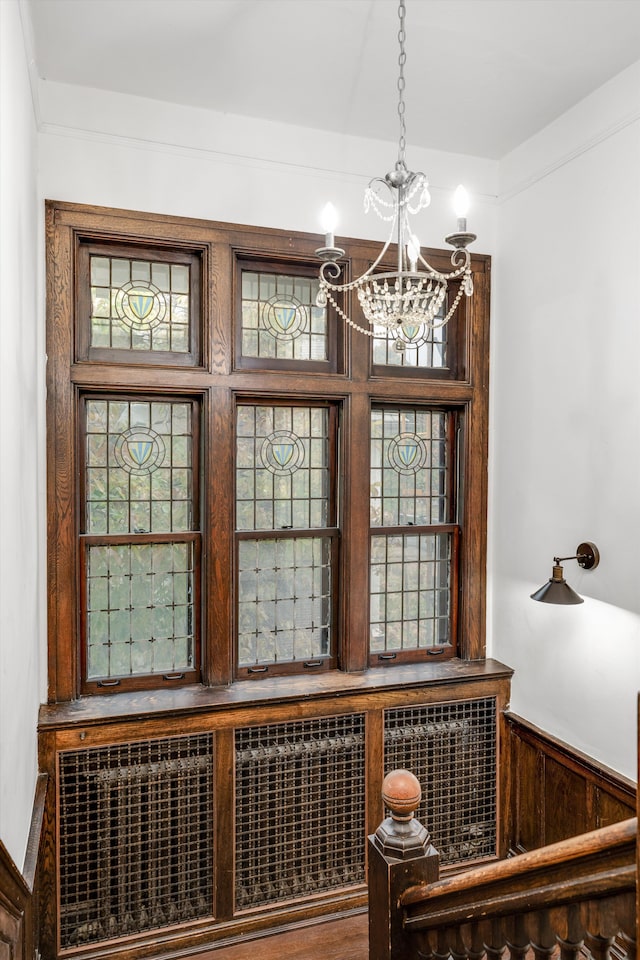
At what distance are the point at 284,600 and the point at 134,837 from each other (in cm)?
117

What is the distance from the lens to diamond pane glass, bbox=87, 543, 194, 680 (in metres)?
2.95

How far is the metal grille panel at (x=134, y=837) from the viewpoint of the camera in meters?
2.69

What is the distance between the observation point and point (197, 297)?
3.06 meters

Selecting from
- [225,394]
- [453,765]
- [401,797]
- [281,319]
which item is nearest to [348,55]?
[281,319]

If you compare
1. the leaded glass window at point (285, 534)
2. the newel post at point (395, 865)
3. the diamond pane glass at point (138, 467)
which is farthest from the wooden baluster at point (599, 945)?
the diamond pane glass at point (138, 467)

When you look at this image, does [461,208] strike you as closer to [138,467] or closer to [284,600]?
[138,467]

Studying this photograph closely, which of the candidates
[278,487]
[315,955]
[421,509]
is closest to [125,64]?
[278,487]

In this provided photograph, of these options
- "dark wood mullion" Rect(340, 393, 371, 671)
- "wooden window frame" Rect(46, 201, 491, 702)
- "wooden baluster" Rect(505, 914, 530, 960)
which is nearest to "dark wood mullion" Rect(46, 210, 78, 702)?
"wooden window frame" Rect(46, 201, 491, 702)

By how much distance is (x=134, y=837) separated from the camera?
2783mm

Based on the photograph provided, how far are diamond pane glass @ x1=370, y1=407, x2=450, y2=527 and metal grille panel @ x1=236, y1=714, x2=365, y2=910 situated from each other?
1025 mm

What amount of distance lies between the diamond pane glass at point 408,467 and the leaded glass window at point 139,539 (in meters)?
0.92

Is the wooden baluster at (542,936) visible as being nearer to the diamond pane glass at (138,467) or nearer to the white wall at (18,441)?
the white wall at (18,441)

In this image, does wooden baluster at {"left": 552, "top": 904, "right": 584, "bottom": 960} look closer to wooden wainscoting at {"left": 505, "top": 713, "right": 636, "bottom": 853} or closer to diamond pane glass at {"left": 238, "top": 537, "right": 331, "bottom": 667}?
wooden wainscoting at {"left": 505, "top": 713, "right": 636, "bottom": 853}

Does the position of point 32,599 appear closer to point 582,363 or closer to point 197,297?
point 197,297
